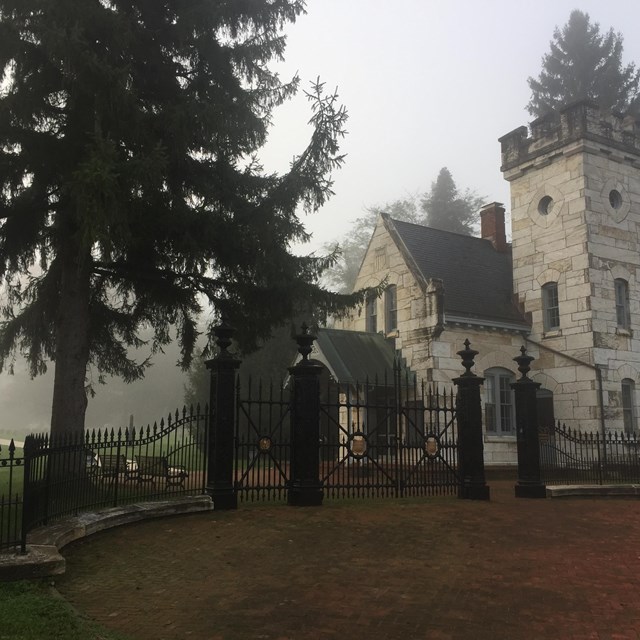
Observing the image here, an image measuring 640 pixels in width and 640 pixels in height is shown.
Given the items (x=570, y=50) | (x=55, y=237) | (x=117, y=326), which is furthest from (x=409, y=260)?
(x=570, y=50)

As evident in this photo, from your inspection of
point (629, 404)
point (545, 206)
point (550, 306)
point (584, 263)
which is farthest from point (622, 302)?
point (545, 206)

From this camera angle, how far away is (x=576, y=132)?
21.1 metres

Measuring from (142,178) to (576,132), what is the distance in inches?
628

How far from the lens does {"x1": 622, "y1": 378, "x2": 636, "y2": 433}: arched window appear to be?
20250mm

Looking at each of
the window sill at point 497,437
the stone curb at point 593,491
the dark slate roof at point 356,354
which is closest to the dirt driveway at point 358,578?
the stone curb at point 593,491

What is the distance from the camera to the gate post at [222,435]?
10.9 m

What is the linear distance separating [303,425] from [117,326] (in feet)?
19.7

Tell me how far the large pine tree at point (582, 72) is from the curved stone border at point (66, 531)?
38.8 meters

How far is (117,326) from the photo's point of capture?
15.1 meters

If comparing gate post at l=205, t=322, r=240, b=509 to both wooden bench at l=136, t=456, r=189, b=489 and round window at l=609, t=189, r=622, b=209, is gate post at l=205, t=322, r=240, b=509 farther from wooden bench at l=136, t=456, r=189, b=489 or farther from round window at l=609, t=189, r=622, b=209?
round window at l=609, t=189, r=622, b=209

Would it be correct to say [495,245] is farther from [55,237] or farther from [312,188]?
[55,237]

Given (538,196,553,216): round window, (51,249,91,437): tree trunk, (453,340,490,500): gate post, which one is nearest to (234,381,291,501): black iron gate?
(51,249,91,437): tree trunk

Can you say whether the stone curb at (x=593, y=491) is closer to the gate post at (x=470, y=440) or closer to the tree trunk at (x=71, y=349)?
the gate post at (x=470, y=440)

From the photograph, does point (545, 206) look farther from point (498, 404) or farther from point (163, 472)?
point (163, 472)
